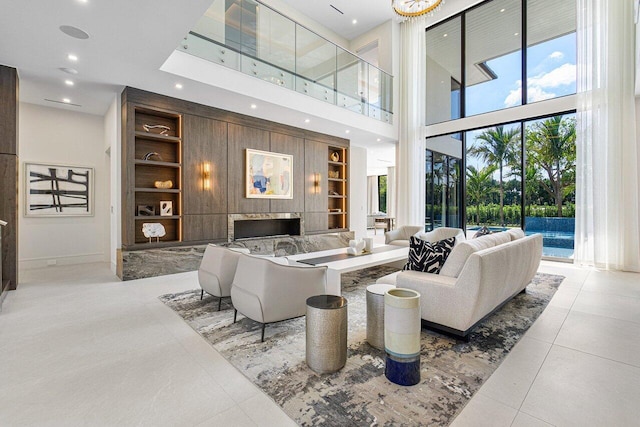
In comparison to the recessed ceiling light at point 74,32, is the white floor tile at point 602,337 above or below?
below

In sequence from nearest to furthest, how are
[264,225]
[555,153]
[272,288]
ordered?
[272,288]
[555,153]
[264,225]

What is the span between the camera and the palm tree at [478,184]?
739 centimetres

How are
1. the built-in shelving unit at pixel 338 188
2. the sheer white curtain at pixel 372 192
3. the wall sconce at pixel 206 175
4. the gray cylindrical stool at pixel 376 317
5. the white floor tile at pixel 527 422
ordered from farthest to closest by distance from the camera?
the sheer white curtain at pixel 372 192, the built-in shelving unit at pixel 338 188, the wall sconce at pixel 206 175, the gray cylindrical stool at pixel 376 317, the white floor tile at pixel 527 422

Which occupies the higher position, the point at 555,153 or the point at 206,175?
the point at 555,153

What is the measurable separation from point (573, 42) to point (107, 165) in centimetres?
1008

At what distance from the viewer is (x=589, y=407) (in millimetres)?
1787

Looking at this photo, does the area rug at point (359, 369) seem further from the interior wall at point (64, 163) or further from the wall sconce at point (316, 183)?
the wall sconce at point (316, 183)

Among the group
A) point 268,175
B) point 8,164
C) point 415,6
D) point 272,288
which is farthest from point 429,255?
point 8,164

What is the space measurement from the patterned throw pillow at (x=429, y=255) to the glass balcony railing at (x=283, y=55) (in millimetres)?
4286

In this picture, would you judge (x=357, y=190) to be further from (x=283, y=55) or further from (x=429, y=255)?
(x=429, y=255)

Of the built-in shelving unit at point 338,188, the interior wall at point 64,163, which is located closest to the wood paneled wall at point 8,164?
the interior wall at point 64,163

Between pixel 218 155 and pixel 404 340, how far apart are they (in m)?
5.11

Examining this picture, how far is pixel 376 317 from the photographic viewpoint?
247 cm

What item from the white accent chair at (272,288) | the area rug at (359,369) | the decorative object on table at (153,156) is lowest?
the area rug at (359,369)
